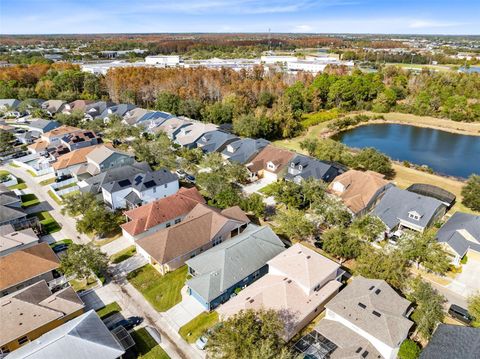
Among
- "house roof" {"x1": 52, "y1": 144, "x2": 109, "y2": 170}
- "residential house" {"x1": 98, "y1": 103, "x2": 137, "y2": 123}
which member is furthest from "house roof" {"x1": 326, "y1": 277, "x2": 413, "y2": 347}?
"residential house" {"x1": 98, "y1": 103, "x2": 137, "y2": 123}

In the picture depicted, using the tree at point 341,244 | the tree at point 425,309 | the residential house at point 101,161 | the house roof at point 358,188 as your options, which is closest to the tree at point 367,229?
the tree at point 341,244

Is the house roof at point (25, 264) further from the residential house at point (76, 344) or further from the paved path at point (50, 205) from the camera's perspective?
the residential house at point (76, 344)

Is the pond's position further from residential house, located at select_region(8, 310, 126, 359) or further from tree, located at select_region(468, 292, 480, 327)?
residential house, located at select_region(8, 310, 126, 359)

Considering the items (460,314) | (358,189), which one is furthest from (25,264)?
(358,189)

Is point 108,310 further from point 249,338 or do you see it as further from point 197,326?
point 249,338

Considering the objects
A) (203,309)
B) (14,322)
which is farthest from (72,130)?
(203,309)
